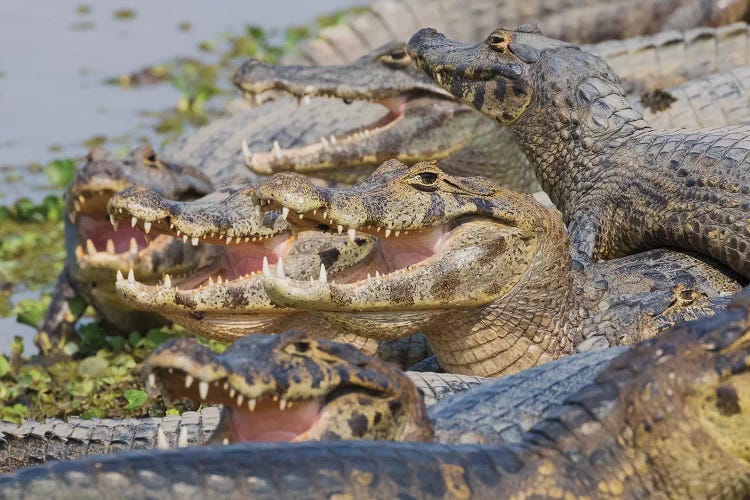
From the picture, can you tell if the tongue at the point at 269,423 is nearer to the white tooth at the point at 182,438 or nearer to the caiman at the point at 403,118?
the white tooth at the point at 182,438

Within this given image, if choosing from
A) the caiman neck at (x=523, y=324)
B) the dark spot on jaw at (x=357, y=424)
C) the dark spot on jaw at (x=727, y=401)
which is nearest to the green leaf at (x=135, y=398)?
the caiman neck at (x=523, y=324)

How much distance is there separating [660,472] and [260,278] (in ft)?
6.19

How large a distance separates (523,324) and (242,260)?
3.50 feet

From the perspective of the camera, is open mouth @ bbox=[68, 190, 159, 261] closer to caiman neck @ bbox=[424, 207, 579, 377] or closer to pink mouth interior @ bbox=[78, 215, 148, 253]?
pink mouth interior @ bbox=[78, 215, 148, 253]

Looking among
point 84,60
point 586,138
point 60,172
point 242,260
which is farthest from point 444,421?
point 84,60

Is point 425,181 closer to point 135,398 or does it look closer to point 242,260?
point 242,260

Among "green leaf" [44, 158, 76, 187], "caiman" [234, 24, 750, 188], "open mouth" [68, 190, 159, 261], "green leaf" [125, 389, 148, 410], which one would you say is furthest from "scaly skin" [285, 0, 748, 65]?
"green leaf" [125, 389, 148, 410]

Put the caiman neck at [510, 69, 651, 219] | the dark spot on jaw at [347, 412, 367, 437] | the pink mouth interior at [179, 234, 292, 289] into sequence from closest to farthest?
the dark spot on jaw at [347, 412, 367, 437] → the pink mouth interior at [179, 234, 292, 289] → the caiman neck at [510, 69, 651, 219]

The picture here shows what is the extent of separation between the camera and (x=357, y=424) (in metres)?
3.46

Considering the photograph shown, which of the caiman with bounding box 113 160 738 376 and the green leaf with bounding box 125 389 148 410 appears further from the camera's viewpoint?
the green leaf with bounding box 125 389 148 410

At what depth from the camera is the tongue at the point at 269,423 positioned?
3508 mm

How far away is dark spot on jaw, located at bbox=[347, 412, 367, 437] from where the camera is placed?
346cm

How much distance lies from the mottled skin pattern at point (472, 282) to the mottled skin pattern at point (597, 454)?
1.14 m

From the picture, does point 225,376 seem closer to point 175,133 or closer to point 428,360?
point 428,360
